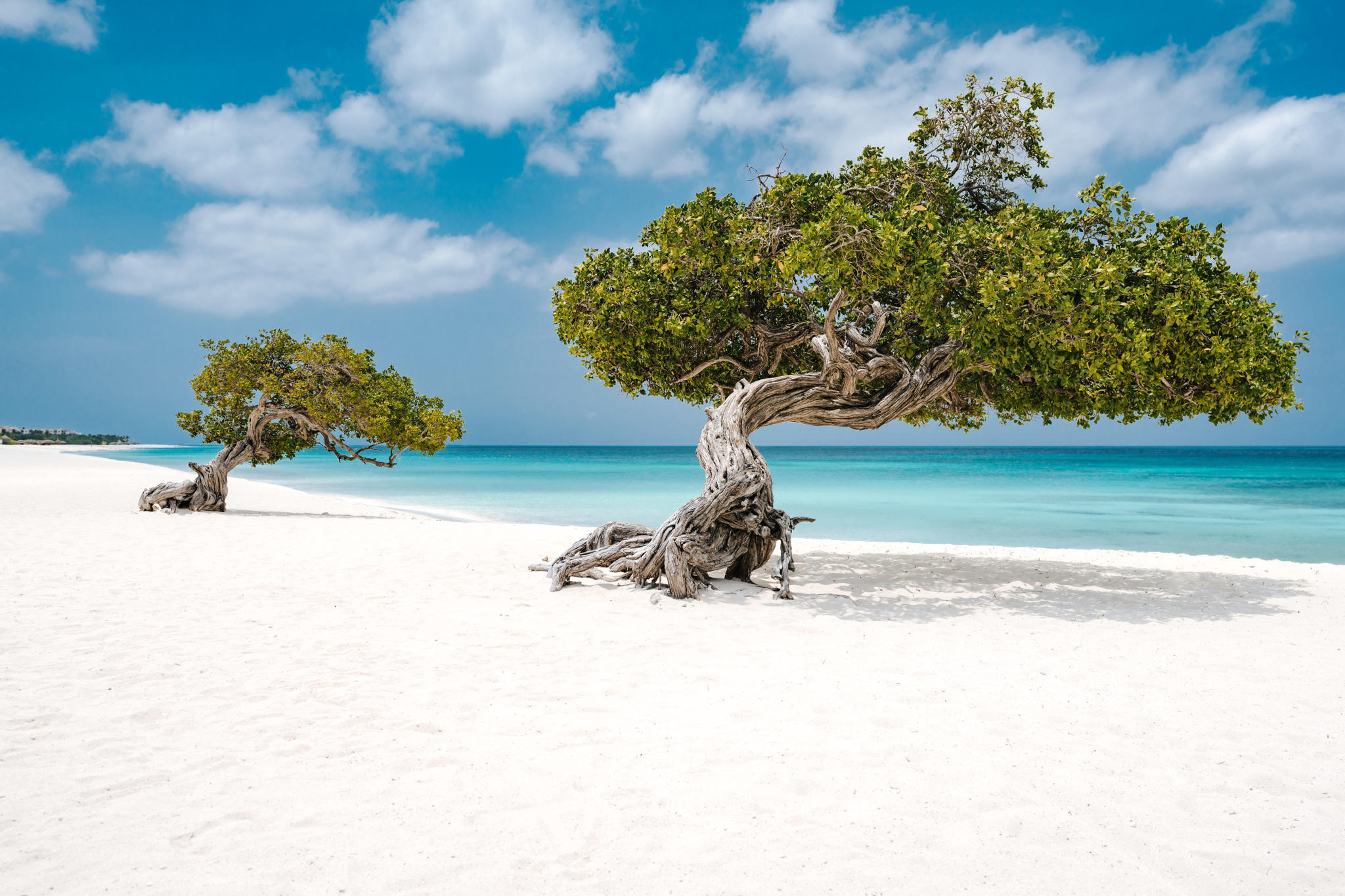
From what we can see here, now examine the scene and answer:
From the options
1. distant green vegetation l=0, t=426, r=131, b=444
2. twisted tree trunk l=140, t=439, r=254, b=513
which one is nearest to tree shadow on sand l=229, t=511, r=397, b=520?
twisted tree trunk l=140, t=439, r=254, b=513

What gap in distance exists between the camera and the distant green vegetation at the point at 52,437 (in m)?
111

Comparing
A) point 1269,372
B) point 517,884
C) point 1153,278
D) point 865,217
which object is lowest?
point 517,884

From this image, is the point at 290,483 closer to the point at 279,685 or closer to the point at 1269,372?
the point at 279,685

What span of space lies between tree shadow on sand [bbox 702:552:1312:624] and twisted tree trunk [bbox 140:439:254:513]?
14.6 metres

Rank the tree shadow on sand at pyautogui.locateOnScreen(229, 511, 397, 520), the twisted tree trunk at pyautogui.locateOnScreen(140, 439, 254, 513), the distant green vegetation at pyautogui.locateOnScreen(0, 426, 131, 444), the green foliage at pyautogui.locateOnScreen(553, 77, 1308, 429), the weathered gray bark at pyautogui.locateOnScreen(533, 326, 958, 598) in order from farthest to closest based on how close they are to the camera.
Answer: the distant green vegetation at pyautogui.locateOnScreen(0, 426, 131, 444)
the tree shadow on sand at pyautogui.locateOnScreen(229, 511, 397, 520)
the twisted tree trunk at pyautogui.locateOnScreen(140, 439, 254, 513)
the weathered gray bark at pyautogui.locateOnScreen(533, 326, 958, 598)
the green foliage at pyautogui.locateOnScreen(553, 77, 1308, 429)

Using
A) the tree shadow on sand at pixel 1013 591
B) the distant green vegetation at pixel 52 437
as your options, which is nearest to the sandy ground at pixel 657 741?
the tree shadow on sand at pixel 1013 591

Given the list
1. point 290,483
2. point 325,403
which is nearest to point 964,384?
point 325,403

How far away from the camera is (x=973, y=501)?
3341 cm

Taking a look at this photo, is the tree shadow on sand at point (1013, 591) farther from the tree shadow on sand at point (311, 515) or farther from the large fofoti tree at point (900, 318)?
the tree shadow on sand at point (311, 515)

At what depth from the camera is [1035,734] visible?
15.1 feet

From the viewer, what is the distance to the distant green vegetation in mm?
111231

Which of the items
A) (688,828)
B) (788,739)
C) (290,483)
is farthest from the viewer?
(290,483)

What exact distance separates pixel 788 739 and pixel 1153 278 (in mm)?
6583

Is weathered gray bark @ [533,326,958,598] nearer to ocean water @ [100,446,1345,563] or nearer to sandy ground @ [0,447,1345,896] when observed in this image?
sandy ground @ [0,447,1345,896]
